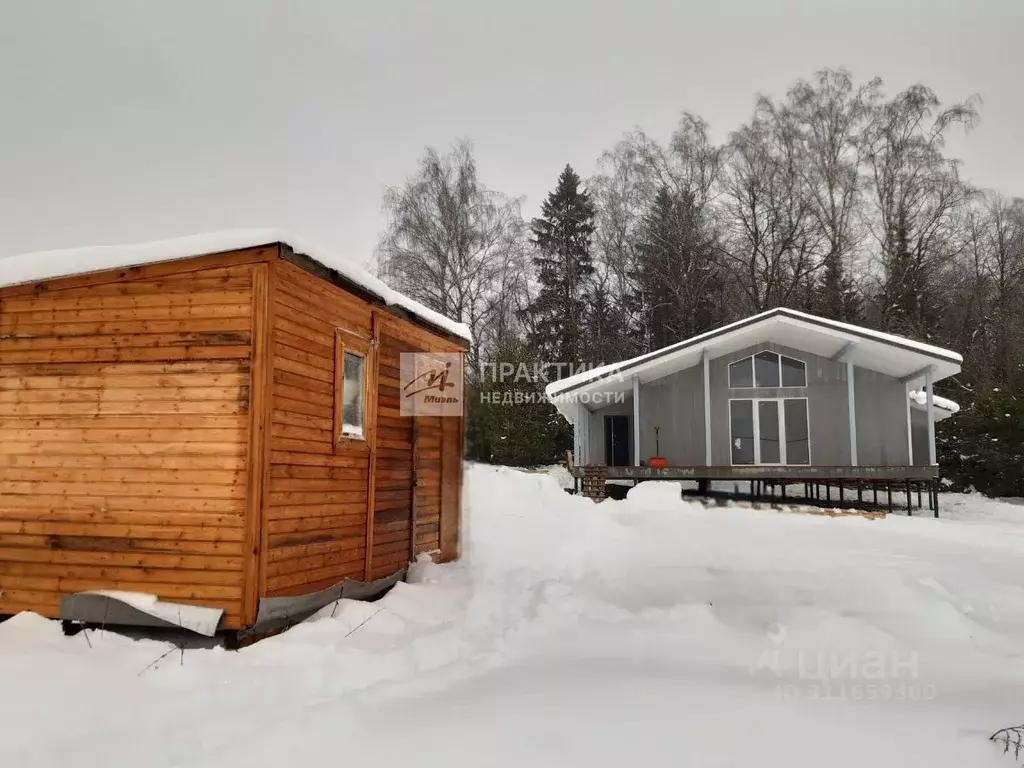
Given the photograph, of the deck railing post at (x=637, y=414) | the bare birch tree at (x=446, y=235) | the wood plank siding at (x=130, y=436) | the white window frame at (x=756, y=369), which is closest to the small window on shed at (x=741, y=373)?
the white window frame at (x=756, y=369)

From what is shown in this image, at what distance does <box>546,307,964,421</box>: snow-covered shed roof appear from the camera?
14406mm

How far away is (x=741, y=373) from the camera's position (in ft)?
54.1

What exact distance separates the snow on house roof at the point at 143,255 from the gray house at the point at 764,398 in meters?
10.4

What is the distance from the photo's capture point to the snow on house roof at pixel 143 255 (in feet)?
17.5

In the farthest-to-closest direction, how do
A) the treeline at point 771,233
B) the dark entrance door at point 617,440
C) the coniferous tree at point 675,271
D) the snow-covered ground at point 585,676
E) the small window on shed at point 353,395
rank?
the coniferous tree at point 675,271 → the treeline at point 771,233 → the dark entrance door at point 617,440 → the small window on shed at point 353,395 → the snow-covered ground at point 585,676

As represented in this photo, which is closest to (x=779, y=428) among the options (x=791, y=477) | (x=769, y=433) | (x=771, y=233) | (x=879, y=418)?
(x=769, y=433)

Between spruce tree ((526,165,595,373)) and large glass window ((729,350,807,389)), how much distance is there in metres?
11.2

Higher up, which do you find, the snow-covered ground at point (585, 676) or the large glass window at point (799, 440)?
the large glass window at point (799, 440)

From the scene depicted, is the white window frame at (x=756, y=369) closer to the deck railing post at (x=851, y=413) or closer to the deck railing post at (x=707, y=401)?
the deck railing post at (x=707, y=401)

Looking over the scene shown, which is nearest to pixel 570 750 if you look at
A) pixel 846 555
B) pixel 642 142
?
pixel 846 555

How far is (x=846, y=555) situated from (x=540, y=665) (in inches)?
189

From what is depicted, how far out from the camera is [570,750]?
11.5 feet

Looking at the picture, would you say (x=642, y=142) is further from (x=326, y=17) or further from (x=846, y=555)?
(x=846, y=555)

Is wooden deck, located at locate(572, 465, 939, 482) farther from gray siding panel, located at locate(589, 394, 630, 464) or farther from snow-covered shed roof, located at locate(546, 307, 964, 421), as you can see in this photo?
gray siding panel, located at locate(589, 394, 630, 464)
